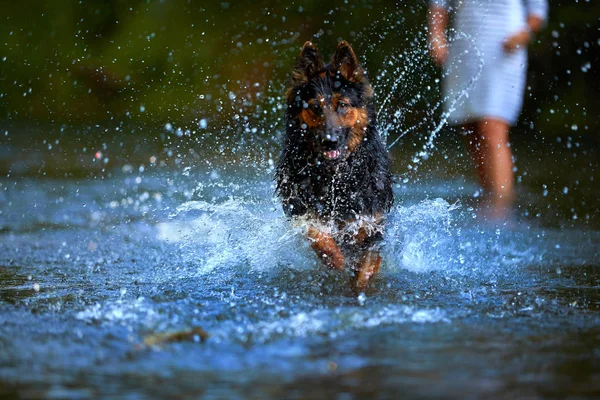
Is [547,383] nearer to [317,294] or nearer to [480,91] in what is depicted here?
[317,294]

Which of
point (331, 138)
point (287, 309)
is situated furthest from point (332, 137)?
point (287, 309)

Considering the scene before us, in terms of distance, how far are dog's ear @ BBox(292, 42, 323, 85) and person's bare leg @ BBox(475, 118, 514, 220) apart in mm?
2434

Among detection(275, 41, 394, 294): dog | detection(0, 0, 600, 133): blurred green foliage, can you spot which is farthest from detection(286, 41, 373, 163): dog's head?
detection(0, 0, 600, 133): blurred green foliage

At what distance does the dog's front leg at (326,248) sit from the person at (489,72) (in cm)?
241

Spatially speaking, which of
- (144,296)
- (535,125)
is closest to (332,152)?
(144,296)

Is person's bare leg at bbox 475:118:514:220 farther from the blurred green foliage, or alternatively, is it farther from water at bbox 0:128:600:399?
the blurred green foliage

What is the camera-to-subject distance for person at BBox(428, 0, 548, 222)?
265 inches

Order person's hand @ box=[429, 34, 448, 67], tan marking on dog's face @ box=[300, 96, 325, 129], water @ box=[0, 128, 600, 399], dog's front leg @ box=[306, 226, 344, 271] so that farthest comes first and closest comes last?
person's hand @ box=[429, 34, 448, 67] < tan marking on dog's face @ box=[300, 96, 325, 129] < dog's front leg @ box=[306, 226, 344, 271] < water @ box=[0, 128, 600, 399]

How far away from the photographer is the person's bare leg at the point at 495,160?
689cm

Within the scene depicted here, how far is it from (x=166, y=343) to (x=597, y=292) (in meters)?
2.30

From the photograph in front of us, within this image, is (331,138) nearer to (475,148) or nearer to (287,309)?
(287,309)

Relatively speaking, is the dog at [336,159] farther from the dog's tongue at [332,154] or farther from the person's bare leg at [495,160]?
the person's bare leg at [495,160]

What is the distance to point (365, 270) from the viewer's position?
177 inches

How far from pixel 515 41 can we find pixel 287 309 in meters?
4.13
